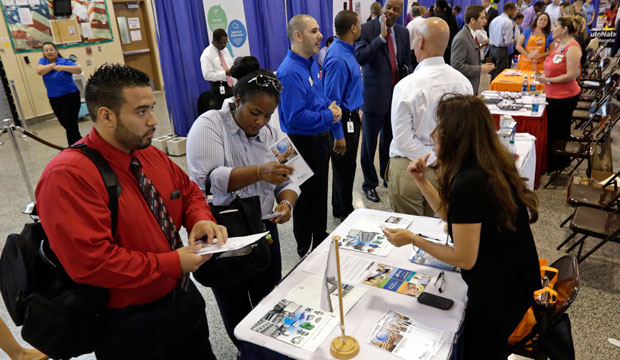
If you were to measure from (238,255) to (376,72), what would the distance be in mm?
2973

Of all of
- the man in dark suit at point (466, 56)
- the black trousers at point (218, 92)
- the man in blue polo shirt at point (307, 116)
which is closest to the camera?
the man in blue polo shirt at point (307, 116)

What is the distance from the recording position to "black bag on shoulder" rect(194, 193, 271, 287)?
1620 millimetres

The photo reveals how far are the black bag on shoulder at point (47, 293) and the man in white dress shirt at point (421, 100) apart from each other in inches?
68.8

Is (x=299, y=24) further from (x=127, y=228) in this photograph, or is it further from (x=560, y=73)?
(x=560, y=73)

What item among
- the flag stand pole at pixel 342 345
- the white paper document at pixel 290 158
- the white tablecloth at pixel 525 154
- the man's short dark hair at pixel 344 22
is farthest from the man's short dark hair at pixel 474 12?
the flag stand pole at pixel 342 345

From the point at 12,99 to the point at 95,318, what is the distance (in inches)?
312

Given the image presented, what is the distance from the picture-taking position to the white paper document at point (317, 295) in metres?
1.58

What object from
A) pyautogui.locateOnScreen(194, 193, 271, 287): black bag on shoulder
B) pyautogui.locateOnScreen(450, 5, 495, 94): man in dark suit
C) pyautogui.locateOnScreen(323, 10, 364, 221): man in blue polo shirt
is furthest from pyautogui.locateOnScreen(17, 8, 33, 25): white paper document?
pyautogui.locateOnScreen(194, 193, 271, 287): black bag on shoulder

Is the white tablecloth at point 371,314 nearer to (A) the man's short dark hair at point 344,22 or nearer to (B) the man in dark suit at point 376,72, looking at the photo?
(A) the man's short dark hair at point 344,22

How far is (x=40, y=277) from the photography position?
1.27 metres

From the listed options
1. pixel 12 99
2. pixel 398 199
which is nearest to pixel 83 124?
pixel 12 99

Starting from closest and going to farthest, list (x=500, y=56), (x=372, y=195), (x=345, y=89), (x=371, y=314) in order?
1. (x=371, y=314)
2. (x=345, y=89)
3. (x=372, y=195)
4. (x=500, y=56)

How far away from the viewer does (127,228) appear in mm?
1304

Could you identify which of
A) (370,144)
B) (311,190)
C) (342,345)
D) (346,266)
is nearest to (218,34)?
(370,144)
